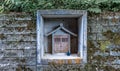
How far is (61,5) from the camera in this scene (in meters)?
2.25

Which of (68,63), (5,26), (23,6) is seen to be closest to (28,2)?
(23,6)

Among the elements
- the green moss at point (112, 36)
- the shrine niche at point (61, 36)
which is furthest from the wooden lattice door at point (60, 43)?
the green moss at point (112, 36)

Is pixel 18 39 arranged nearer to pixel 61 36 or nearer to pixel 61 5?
pixel 61 36

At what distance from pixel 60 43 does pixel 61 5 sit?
0.48 m

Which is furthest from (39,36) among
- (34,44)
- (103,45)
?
(103,45)

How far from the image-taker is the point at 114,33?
7.26 feet

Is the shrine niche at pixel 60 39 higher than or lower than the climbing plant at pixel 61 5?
lower

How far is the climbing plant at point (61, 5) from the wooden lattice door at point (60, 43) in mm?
378

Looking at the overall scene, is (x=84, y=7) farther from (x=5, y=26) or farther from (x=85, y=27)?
(x=5, y=26)

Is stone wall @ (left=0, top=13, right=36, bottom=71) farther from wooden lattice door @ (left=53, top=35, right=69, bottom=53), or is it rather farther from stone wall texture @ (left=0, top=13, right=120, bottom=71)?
wooden lattice door @ (left=53, top=35, right=69, bottom=53)

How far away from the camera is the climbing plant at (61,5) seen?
2.21 m

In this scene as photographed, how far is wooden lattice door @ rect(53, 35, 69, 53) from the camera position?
227cm

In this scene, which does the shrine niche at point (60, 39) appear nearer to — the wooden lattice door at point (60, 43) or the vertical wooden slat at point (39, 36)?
the wooden lattice door at point (60, 43)

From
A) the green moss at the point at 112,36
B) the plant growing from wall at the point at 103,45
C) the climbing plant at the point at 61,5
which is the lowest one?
the plant growing from wall at the point at 103,45
